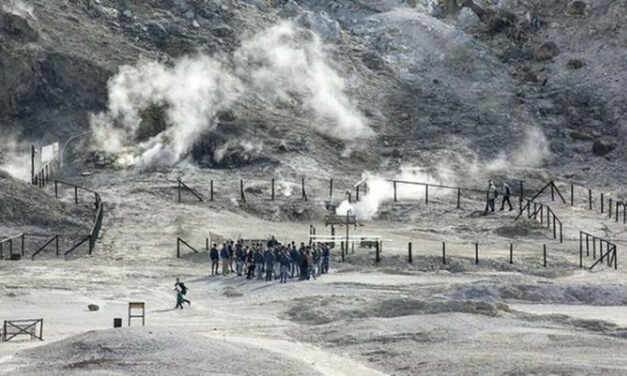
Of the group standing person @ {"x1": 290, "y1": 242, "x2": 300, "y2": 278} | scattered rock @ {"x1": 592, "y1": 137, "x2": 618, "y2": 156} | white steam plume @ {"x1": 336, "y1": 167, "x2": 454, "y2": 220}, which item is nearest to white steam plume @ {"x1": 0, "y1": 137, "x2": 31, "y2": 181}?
white steam plume @ {"x1": 336, "y1": 167, "x2": 454, "y2": 220}

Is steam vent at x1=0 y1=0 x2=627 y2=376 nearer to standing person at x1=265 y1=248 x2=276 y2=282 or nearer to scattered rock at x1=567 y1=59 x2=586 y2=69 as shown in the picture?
standing person at x1=265 y1=248 x2=276 y2=282

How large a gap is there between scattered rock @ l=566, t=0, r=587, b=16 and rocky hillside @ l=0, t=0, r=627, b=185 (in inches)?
3.1

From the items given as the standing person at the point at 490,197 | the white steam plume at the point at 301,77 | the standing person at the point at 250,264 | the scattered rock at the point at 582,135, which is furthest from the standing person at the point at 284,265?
the scattered rock at the point at 582,135

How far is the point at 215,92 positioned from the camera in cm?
6156

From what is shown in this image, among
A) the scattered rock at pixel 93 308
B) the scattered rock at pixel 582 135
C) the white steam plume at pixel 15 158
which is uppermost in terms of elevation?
the scattered rock at pixel 582 135

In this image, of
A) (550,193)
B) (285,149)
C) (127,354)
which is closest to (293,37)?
(285,149)

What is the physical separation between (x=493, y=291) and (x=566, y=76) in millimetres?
35414

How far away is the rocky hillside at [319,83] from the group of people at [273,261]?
15.9m

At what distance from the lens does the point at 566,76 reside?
6956cm

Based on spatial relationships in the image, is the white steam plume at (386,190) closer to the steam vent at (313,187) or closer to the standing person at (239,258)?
the steam vent at (313,187)

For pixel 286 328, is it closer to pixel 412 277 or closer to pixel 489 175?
pixel 412 277

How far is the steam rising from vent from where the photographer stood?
57.3 metres

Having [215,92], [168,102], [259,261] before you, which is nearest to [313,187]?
[168,102]

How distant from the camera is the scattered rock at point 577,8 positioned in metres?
74.5
